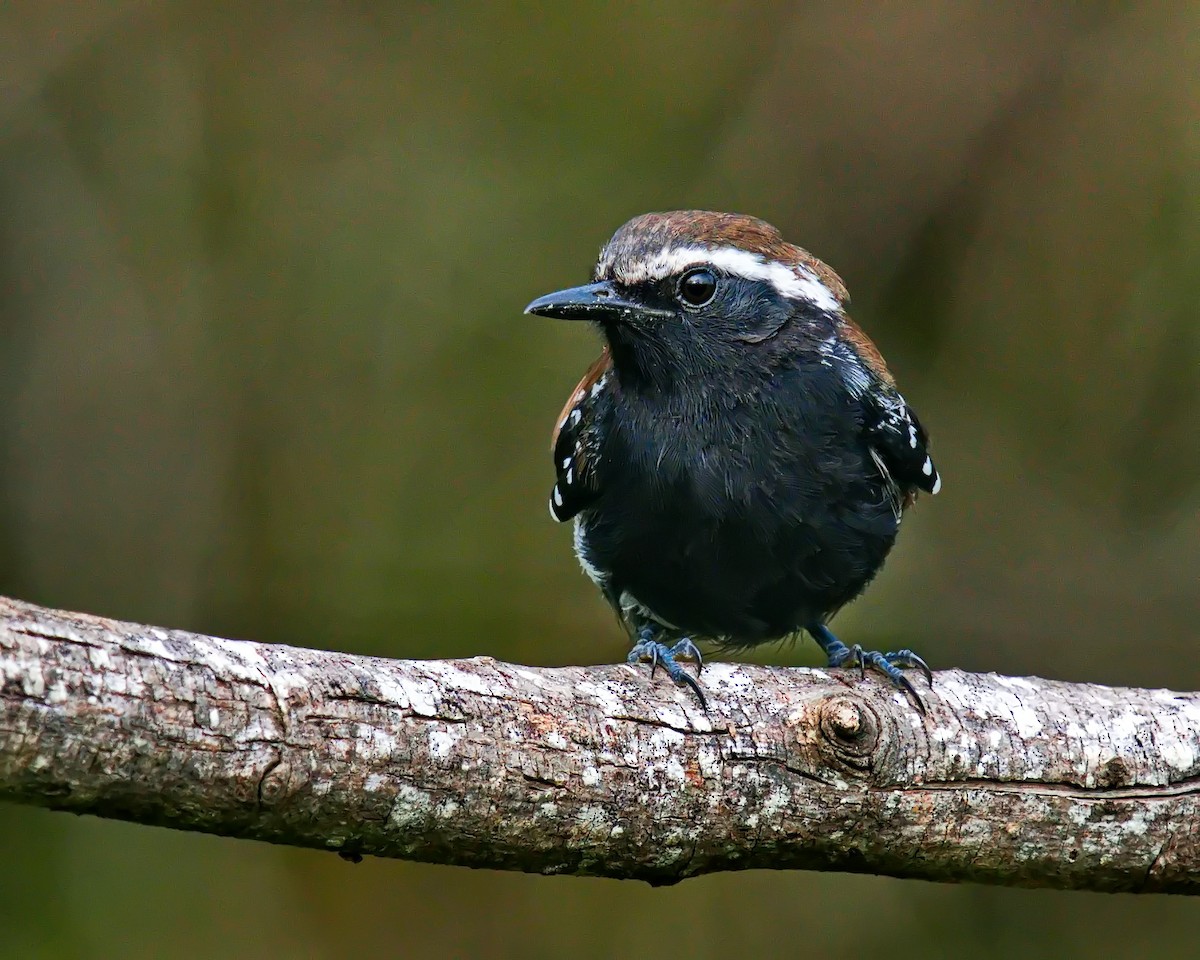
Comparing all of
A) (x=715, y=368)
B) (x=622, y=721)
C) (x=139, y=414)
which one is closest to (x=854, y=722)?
(x=622, y=721)

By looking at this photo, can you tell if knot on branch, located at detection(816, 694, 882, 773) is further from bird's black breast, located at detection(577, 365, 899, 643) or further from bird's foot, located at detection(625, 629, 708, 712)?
bird's black breast, located at detection(577, 365, 899, 643)

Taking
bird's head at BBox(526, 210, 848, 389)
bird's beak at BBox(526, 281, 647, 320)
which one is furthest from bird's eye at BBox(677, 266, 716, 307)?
bird's beak at BBox(526, 281, 647, 320)

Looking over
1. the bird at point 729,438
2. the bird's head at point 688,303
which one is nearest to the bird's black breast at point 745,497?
the bird at point 729,438

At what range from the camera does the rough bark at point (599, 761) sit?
116 inches

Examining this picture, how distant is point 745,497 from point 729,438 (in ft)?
0.80

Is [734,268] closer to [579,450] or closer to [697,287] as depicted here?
[697,287]

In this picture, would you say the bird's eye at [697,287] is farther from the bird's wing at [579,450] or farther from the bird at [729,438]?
the bird's wing at [579,450]

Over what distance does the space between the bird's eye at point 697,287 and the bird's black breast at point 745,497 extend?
0.40 meters

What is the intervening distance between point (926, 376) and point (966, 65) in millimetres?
1975

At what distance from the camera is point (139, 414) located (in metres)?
7.92

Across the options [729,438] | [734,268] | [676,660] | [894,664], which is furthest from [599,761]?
[734,268]

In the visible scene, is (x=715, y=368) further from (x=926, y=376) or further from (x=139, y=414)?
(x=139, y=414)

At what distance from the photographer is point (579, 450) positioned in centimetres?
539

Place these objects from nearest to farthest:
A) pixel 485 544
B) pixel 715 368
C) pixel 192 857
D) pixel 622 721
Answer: pixel 622 721, pixel 715 368, pixel 192 857, pixel 485 544
